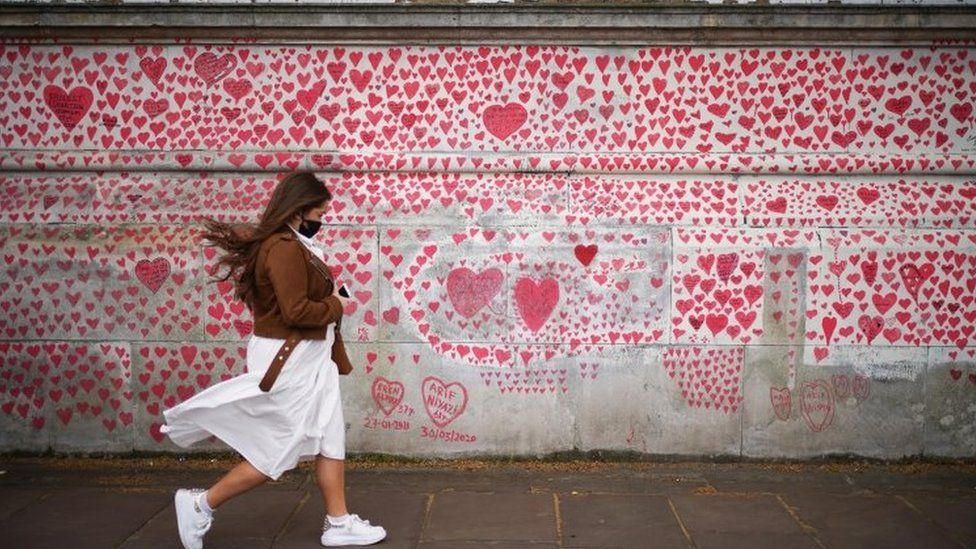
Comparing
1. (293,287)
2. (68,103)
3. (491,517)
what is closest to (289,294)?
(293,287)

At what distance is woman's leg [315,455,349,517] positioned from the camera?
4.52m

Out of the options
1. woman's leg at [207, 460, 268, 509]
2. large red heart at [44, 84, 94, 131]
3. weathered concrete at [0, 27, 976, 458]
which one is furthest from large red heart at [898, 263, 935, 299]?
large red heart at [44, 84, 94, 131]

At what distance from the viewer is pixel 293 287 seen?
14.1 feet

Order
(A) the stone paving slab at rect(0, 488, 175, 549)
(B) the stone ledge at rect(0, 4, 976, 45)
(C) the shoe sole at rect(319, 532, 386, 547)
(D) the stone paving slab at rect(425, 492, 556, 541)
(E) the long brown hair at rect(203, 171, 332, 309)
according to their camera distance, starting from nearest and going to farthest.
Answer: (E) the long brown hair at rect(203, 171, 332, 309)
(C) the shoe sole at rect(319, 532, 386, 547)
(A) the stone paving slab at rect(0, 488, 175, 549)
(D) the stone paving slab at rect(425, 492, 556, 541)
(B) the stone ledge at rect(0, 4, 976, 45)

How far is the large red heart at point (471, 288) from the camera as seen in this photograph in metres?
6.16

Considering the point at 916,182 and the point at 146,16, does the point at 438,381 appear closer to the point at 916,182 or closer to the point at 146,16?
the point at 146,16

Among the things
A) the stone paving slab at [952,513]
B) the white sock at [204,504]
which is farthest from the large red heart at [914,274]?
the white sock at [204,504]

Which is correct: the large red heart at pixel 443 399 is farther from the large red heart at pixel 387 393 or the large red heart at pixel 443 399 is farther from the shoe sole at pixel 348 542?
the shoe sole at pixel 348 542

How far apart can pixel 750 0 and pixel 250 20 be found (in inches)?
142

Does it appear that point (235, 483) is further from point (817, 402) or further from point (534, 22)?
point (817, 402)

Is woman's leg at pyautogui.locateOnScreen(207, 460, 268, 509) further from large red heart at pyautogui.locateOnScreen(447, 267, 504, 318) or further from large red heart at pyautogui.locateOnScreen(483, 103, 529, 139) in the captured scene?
large red heart at pyautogui.locateOnScreen(483, 103, 529, 139)

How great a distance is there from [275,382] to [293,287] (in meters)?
0.50

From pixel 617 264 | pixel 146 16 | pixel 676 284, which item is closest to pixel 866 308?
pixel 676 284

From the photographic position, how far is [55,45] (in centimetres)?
621
